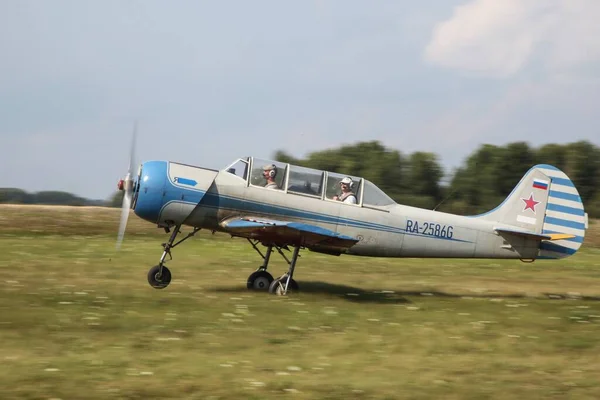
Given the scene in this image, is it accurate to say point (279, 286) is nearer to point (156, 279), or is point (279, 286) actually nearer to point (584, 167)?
point (156, 279)

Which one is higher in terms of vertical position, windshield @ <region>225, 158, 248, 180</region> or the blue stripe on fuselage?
windshield @ <region>225, 158, 248, 180</region>

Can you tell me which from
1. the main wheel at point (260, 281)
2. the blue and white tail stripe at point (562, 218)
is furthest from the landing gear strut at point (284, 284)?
the blue and white tail stripe at point (562, 218)

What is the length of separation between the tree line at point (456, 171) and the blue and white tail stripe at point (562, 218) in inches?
966

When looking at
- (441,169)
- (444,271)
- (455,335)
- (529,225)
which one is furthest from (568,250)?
(441,169)

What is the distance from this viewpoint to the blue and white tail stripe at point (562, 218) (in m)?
15.1

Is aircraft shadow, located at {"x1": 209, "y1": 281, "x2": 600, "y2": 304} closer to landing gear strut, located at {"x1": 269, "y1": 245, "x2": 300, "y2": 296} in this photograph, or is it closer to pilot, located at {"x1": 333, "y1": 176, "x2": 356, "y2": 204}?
landing gear strut, located at {"x1": 269, "y1": 245, "x2": 300, "y2": 296}

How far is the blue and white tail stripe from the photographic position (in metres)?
15.1

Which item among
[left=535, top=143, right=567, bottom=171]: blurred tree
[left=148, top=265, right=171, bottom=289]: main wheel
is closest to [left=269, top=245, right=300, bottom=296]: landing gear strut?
[left=148, top=265, right=171, bottom=289]: main wheel

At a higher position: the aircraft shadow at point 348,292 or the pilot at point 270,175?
the pilot at point 270,175

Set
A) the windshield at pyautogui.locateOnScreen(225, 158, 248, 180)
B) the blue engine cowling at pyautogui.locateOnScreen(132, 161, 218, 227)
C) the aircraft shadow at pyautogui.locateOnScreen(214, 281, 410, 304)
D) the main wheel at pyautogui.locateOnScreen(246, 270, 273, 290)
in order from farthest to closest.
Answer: the main wheel at pyautogui.locateOnScreen(246, 270, 273, 290) → the windshield at pyautogui.locateOnScreen(225, 158, 248, 180) → the aircraft shadow at pyautogui.locateOnScreen(214, 281, 410, 304) → the blue engine cowling at pyautogui.locateOnScreen(132, 161, 218, 227)

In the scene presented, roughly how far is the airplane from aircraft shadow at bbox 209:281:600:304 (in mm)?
700

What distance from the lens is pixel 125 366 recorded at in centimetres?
810

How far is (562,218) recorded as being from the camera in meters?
15.3

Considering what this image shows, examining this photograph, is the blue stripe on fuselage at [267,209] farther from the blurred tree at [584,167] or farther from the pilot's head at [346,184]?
the blurred tree at [584,167]
